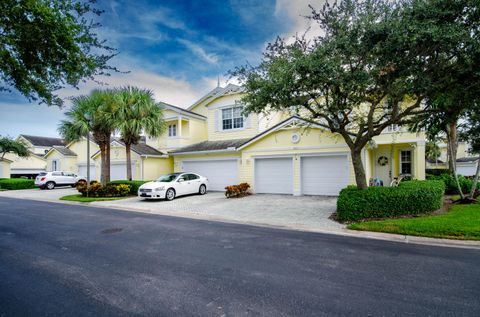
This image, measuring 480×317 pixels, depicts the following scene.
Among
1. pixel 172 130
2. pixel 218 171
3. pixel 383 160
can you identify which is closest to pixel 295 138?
pixel 218 171

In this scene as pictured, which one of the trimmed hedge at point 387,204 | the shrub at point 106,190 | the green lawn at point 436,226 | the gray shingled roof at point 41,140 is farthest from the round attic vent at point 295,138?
the gray shingled roof at point 41,140

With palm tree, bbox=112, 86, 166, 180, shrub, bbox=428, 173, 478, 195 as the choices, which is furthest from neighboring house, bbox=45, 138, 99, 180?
shrub, bbox=428, 173, 478, 195

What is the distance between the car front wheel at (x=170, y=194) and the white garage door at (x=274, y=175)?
546 centimetres

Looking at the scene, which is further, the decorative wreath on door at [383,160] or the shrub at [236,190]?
the decorative wreath on door at [383,160]

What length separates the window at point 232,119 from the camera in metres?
20.8

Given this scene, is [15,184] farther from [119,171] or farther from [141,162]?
[141,162]

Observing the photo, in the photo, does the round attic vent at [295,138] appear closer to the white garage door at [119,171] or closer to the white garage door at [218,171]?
the white garage door at [218,171]

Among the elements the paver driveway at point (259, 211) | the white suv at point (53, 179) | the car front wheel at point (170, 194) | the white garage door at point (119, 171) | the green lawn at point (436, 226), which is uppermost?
the white garage door at point (119, 171)

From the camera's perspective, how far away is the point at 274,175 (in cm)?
1727

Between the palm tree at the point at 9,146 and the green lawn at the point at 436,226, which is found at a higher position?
the palm tree at the point at 9,146

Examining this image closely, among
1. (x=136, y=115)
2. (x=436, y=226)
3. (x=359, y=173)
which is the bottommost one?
(x=436, y=226)

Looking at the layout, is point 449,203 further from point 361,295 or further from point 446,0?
point 361,295

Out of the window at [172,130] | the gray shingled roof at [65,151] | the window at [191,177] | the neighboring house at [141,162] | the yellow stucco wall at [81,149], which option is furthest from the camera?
the gray shingled roof at [65,151]

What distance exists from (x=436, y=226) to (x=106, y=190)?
17.1 metres
